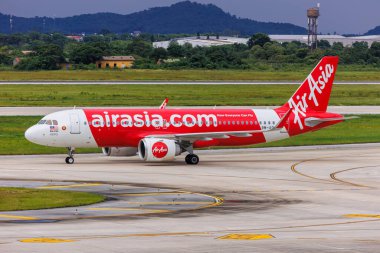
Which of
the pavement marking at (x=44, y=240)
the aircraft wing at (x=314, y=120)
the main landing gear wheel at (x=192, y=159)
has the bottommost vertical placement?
the main landing gear wheel at (x=192, y=159)

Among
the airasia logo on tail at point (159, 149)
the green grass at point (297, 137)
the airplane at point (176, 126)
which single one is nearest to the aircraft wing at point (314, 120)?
the airplane at point (176, 126)

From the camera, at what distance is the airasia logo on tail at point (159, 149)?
58.6 metres

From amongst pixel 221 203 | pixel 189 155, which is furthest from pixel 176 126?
pixel 221 203

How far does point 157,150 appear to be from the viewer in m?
58.7

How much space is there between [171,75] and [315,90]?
308 feet

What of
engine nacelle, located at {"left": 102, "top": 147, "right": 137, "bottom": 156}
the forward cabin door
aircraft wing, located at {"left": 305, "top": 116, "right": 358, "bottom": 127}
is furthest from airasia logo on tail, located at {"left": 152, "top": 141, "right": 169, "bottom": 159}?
aircraft wing, located at {"left": 305, "top": 116, "right": 358, "bottom": 127}

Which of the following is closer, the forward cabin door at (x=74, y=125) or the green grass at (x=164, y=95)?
the forward cabin door at (x=74, y=125)

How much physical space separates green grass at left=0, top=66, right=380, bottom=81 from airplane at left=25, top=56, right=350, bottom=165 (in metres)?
86.2

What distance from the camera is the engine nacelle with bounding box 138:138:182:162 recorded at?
5850 centimetres

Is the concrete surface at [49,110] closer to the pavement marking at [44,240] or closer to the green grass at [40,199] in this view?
the green grass at [40,199]

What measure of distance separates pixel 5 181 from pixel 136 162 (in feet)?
45.1

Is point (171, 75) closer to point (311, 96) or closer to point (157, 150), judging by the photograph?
point (311, 96)

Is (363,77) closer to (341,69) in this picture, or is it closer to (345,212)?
(341,69)

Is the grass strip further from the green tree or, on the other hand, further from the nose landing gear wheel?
the nose landing gear wheel
